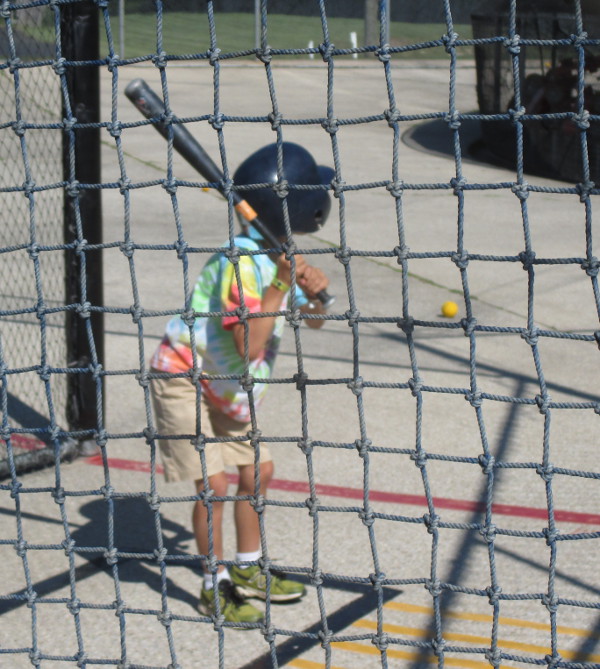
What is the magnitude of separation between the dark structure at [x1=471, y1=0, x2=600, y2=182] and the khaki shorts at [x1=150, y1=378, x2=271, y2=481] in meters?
7.65

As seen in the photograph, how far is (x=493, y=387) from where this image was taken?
526 cm

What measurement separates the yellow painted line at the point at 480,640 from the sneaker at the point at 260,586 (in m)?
0.25

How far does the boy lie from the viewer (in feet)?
10.5

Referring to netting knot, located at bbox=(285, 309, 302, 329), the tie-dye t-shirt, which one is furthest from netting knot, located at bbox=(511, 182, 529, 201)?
the tie-dye t-shirt

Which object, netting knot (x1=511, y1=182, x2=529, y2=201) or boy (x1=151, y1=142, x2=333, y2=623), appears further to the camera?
boy (x1=151, y1=142, x2=333, y2=623)

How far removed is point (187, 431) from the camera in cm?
335

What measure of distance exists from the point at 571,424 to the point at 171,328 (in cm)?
222

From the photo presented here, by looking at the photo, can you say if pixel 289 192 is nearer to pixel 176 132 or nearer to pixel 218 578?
pixel 176 132

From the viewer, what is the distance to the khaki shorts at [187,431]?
3.35 meters

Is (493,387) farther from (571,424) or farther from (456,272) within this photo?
(456,272)

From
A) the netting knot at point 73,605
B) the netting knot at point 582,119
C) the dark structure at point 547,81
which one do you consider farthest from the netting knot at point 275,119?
the dark structure at point 547,81

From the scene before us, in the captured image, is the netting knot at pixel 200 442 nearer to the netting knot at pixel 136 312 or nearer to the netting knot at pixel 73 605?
the netting knot at pixel 136 312

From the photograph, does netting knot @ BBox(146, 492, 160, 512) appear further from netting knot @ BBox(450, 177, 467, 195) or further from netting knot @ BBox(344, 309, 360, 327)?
netting knot @ BBox(450, 177, 467, 195)

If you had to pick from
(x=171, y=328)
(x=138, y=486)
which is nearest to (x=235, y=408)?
(x=171, y=328)
